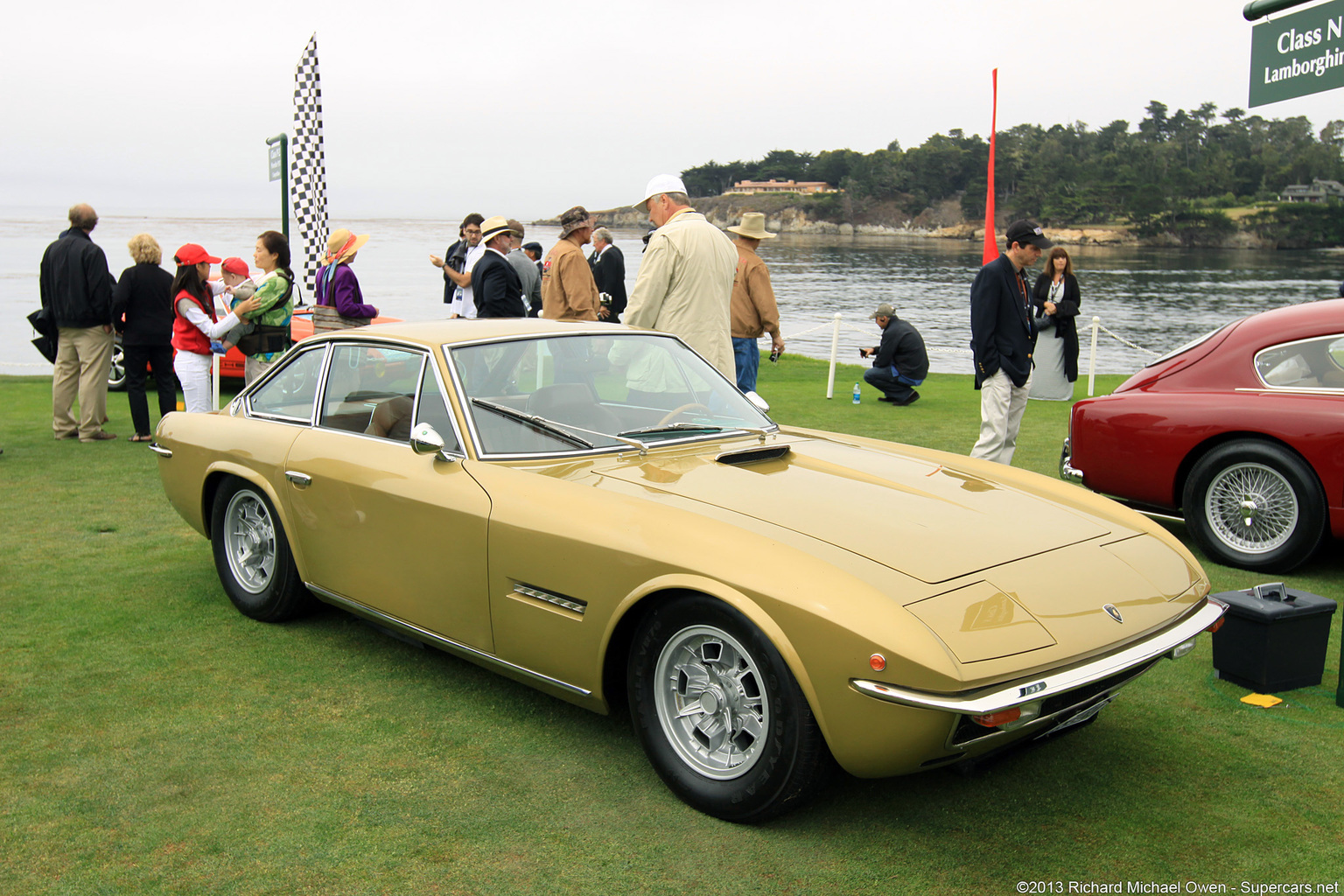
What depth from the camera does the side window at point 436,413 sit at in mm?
3787

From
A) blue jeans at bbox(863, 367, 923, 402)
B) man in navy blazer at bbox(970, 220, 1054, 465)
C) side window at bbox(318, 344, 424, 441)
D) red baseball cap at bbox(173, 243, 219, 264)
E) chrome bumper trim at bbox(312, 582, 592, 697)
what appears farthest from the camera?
blue jeans at bbox(863, 367, 923, 402)

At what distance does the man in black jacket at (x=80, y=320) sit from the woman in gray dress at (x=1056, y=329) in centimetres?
931

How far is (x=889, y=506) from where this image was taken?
129 inches

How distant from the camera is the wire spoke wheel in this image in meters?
2.88

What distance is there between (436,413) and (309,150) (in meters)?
12.6

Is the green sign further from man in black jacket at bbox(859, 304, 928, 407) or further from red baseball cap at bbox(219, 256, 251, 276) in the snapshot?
man in black jacket at bbox(859, 304, 928, 407)

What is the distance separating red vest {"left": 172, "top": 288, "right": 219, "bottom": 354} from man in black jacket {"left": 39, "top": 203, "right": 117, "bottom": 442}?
2.78 feet

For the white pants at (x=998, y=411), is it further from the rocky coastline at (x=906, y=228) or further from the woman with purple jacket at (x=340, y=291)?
the rocky coastline at (x=906, y=228)

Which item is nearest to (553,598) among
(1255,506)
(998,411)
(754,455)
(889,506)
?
(754,455)

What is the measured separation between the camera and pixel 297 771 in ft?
10.8

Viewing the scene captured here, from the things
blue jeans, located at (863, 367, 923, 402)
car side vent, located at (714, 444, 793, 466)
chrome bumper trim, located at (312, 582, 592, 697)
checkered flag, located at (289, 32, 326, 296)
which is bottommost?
chrome bumper trim, located at (312, 582, 592, 697)

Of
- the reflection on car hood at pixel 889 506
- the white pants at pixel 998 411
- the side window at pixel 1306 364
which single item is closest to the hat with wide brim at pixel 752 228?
the white pants at pixel 998 411

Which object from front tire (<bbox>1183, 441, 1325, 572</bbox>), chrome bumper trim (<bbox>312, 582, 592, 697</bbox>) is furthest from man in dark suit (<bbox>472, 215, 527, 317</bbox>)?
front tire (<bbox>1183, 441, 1325, 572</bbox>)

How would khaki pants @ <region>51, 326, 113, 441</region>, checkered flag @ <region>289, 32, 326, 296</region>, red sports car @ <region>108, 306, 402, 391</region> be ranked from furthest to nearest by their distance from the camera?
1. checkered flag @ <region>289, 32, 326, 296</region>
2. red sports car @ <region>108, 306, 402, 391</region>
3. khaki pants @ <region>51, 326, 113, 441</region>
